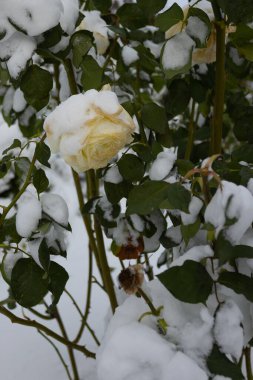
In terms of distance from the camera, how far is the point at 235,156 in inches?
30.1

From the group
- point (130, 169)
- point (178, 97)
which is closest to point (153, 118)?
point (130, 169)

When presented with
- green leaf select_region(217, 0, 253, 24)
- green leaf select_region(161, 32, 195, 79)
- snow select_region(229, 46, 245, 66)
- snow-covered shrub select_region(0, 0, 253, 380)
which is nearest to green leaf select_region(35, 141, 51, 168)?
snow-covered shrub select_region(0, 0, 253, 380)

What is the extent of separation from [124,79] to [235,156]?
41 cm

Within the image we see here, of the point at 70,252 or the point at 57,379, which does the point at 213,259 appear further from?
the point at 70,252

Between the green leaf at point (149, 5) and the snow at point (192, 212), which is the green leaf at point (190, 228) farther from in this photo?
the green leaf at point (149, 5)

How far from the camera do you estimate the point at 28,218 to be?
Answer: 0.70 m

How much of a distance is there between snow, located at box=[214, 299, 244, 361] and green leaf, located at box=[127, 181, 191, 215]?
135 millimetres

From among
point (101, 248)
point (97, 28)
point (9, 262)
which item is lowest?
point (101, 248)

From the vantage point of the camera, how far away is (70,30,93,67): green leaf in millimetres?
749

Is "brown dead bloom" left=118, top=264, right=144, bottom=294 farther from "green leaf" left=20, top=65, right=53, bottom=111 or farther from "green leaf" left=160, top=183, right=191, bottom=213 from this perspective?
"green leaf" left=20, top=65, right=53, bottom=111

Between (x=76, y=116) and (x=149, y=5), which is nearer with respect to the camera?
(x=76, y=116)

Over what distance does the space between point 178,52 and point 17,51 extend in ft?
0.73

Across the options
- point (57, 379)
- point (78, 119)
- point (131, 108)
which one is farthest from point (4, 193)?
point (78, 119)

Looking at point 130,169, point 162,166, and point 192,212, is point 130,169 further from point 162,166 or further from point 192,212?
point 192,212
